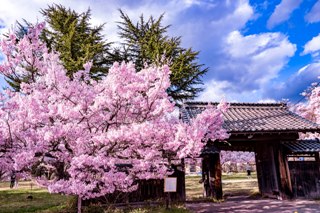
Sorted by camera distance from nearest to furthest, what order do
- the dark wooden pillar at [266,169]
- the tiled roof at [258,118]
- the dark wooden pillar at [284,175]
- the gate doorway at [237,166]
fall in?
the tiled roof at [258,118]
the dark wooden pillar at [284,175]
the dark wooden pillar at [266,169]
the gate doorway at [237,166]

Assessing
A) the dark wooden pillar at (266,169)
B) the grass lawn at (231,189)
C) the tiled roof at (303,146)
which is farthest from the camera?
the grass lawn at (231,189)

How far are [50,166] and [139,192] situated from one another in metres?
4.95

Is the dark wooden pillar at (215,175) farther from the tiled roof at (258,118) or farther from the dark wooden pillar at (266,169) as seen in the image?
the dark wooden pillar at (266,169)

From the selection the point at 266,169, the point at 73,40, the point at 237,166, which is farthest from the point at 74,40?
the point at 237,166

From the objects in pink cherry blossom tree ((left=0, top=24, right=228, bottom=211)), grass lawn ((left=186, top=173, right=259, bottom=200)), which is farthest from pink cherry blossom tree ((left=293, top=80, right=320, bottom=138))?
pink cherry blossom tree ((left=0, top=24, right=228, bottom=211))

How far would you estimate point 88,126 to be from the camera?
8.16 m

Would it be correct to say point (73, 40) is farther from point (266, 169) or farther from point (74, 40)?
point (266, 169)

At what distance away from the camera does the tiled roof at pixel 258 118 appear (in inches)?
503

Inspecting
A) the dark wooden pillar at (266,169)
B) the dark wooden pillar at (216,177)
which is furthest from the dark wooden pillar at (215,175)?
the dark wooden pillar at (266,169)

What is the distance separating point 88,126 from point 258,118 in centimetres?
1041

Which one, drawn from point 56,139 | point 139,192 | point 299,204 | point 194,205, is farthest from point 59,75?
point 299,204

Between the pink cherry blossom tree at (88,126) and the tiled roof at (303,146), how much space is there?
6.23m

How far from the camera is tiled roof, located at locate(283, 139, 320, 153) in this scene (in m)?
12.9

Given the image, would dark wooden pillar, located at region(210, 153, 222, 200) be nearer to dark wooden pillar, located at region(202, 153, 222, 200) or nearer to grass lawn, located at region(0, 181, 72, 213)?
dark wooden pillar, located at region(202, 153, 222, 200)
